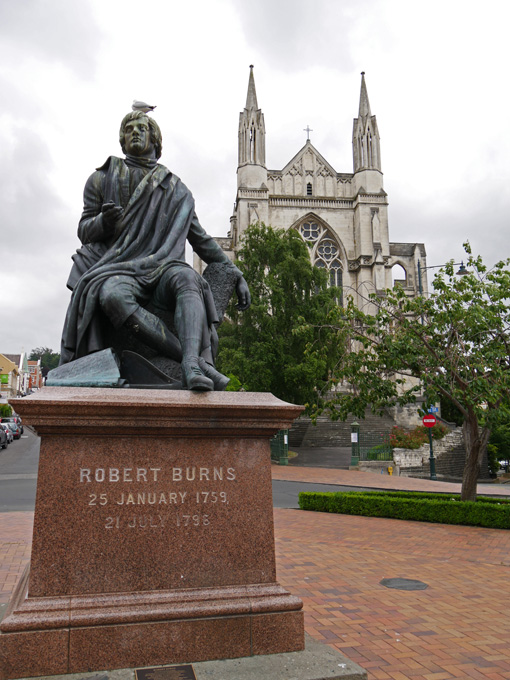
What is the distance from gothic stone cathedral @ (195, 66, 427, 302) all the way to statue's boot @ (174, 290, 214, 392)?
4021 cm

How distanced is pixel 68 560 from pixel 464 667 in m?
2.47

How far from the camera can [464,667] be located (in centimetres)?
347

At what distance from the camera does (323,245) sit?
153 ft

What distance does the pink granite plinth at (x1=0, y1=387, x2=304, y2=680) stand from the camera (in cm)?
284

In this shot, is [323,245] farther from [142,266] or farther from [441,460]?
[142,266]

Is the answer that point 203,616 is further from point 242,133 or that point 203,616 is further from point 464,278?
point 242,133

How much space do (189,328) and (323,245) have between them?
43803 millimetres

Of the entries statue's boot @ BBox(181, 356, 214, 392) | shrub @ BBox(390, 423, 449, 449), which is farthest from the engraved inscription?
shrub @ BBox(390, 423, 449, 449)

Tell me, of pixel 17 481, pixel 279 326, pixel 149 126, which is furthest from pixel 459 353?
pixel 279 326

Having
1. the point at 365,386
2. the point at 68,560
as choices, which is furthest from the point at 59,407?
the point at 365,386

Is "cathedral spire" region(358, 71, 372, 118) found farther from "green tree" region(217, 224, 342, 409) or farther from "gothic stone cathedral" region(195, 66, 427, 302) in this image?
"green tree" region(217, 224, 342, 409)

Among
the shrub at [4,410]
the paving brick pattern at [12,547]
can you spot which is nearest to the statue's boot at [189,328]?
the paving brick pattern at [12,547]

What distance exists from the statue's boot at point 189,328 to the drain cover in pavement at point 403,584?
3342 mm

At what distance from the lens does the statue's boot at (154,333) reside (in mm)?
3873
